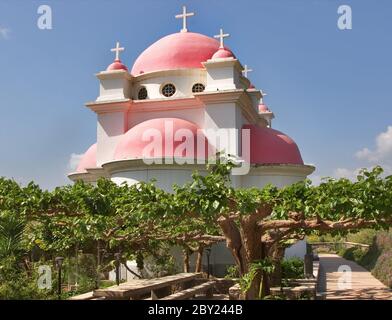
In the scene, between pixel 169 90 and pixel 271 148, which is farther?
pixel 169 90

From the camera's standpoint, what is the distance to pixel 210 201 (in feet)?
28.3

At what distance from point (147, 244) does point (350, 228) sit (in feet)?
30.0

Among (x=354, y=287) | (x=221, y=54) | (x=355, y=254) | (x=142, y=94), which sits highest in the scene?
(x=221, y=54)

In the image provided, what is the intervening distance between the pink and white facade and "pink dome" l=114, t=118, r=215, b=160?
4 centimetres

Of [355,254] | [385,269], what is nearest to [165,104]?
[385,269]

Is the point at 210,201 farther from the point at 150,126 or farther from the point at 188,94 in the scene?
the point at 188,94

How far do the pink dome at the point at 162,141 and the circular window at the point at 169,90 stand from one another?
2.41 m

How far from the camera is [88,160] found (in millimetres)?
26531

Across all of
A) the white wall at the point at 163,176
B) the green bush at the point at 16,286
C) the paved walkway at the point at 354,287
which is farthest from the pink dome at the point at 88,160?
the paved walkway at the point at 354,287

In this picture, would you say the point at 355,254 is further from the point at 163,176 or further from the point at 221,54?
the point at 163,176

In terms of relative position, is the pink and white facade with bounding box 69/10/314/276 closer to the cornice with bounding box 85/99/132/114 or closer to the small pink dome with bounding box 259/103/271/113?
the cornice with bounding box 85/99/132/114

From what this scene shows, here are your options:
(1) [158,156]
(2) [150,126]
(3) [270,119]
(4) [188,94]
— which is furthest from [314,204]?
(3) [270,119]

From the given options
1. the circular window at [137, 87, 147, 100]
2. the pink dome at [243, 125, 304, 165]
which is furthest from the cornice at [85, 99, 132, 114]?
the pink dome at [243, 125, 304, 165]

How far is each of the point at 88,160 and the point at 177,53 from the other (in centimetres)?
784
